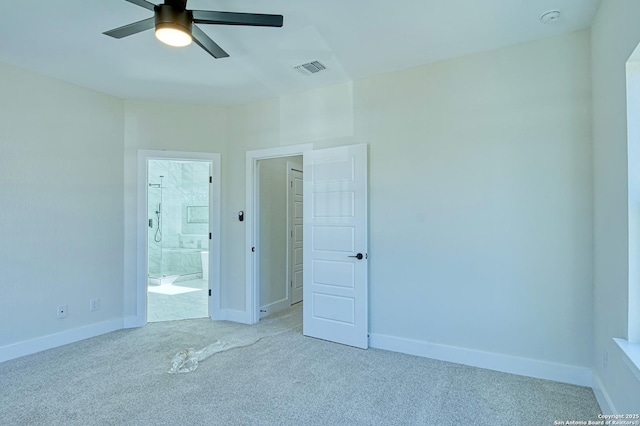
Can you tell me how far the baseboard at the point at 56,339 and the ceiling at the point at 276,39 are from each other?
8.69 feet

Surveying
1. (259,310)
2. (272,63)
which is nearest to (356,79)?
(272,63)

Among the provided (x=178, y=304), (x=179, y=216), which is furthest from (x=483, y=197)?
(x=179, y=216)

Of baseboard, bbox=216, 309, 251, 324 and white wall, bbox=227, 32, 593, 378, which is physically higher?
white wall, bbox=227, 32, 593, 378

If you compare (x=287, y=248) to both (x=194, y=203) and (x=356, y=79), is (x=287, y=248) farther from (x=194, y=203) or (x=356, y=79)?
(x=194, y=203)

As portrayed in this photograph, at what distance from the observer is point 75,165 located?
12.6 ft

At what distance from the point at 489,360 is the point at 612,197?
63.8 inches

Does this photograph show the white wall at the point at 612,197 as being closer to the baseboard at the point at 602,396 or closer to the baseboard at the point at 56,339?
the baseboard at the point at 602,396

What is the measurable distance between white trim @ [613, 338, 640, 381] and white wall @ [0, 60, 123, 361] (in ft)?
15.3

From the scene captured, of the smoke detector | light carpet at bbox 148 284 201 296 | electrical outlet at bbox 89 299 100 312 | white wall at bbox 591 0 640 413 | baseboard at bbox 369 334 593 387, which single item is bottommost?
light carpet at bbox 148 284 201 296

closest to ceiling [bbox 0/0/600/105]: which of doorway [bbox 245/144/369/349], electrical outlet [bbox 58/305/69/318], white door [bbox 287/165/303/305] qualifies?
doorway [bbox 245/144/369/349]

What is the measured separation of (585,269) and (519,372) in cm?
98

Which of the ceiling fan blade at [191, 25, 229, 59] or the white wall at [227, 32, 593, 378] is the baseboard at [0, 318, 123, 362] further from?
the ceiling fan blade at [191, 25, 229, 59]

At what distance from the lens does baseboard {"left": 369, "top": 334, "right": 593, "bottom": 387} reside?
8.91 ft

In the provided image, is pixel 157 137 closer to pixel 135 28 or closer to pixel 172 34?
pixel 135 28
